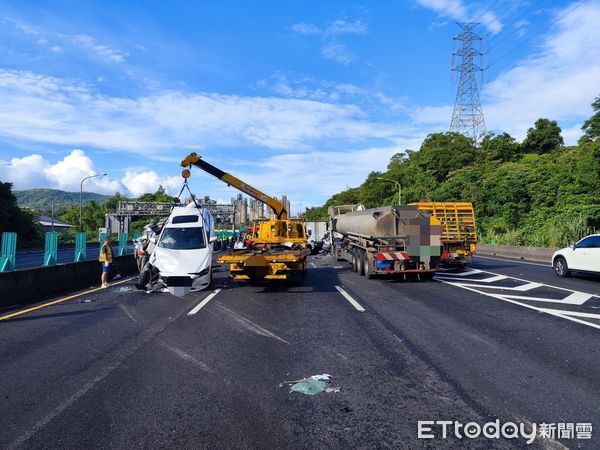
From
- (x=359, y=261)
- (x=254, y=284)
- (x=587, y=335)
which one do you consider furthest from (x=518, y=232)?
(x=587, y=335)

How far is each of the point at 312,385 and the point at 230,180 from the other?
13.9 metres

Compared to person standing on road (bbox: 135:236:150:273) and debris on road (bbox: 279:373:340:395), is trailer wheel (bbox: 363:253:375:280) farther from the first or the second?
debris on road (bbox: 279:373:340:395)

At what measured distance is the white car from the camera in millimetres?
14602

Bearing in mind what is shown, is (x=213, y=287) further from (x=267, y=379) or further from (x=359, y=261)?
(x=267, y=379)

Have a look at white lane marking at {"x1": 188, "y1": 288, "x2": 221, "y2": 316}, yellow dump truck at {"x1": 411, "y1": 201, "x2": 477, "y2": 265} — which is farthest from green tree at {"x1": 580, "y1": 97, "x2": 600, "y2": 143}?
white lane marking at {"x1": 188, "y1": 288, "x2": 221, "y2": 316}

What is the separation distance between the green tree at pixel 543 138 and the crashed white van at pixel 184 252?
196ft

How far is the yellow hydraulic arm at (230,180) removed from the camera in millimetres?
17312

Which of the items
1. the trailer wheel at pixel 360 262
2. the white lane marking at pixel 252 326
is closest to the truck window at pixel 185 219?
the white lane marking at pixel 252 326

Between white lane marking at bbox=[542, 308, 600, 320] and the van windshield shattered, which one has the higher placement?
the van windshield shattered

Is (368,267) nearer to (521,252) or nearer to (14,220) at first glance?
(521,252)

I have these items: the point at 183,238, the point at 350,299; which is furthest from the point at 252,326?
the point at 183,238

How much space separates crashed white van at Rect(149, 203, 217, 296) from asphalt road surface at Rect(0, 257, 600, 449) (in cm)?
120

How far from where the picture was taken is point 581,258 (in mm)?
15141

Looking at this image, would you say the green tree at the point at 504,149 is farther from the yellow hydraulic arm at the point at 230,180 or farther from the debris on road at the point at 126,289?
the debris on road at the point at 126,289
